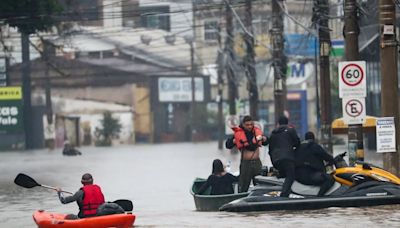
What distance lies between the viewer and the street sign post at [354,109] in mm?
19812

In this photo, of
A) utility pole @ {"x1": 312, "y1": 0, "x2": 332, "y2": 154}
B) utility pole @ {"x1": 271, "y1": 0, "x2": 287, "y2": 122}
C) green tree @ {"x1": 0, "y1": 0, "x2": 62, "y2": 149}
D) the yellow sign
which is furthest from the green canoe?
the yellow sign

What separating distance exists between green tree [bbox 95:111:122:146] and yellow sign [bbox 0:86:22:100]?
396 inches

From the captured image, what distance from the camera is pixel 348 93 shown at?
19750 mm

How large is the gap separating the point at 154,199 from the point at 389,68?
24.6ft

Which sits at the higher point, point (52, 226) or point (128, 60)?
point (128, 60)

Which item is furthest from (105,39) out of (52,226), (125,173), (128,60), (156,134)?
(52,226)

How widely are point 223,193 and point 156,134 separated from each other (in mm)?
65317

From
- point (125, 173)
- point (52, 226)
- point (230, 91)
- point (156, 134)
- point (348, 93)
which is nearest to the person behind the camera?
point (52, 226)

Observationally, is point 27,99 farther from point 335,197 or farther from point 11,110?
point 335,197

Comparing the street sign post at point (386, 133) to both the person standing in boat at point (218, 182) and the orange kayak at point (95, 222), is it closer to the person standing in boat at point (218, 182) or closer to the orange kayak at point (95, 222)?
the person standing in boat at point (218, 182)

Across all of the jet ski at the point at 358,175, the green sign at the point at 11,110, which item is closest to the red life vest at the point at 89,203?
the jet ski at the point at 358,175

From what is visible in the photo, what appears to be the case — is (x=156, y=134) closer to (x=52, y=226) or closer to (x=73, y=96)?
(x=73, y=96)

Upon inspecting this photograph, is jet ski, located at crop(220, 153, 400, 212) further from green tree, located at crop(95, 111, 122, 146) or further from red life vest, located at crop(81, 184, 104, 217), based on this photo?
green tree, located at crop(95, 111, 122, 146)

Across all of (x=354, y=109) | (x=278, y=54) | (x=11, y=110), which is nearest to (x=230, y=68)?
(x=278, y=54)
